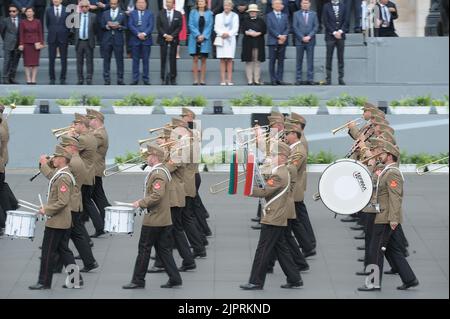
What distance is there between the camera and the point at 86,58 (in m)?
29.8

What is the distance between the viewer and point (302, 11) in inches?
1162

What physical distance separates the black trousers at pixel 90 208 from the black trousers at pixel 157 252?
3.20m

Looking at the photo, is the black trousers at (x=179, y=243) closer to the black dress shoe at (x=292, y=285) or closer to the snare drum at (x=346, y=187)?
the black dress shoe at (x=292, y=285)

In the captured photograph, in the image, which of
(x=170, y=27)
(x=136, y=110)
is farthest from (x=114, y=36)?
(x=136, y=110)

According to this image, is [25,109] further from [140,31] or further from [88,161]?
[88,161]

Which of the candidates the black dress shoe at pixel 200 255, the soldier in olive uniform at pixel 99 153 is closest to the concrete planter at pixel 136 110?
the soldier in olive uniform at pixel 99 153

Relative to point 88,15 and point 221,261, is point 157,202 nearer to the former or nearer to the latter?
point 221,261

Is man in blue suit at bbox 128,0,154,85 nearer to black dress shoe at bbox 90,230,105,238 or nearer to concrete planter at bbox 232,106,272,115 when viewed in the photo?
concrete planter at bbox 232,106,272,115

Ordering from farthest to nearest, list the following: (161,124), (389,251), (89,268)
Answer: (161,124), (89,268), (389,251)

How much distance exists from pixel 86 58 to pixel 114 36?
0.81m

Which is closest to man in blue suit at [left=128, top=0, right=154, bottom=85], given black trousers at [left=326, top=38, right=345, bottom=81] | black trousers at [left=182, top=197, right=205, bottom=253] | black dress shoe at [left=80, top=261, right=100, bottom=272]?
black trousers at [left=326, top=38, right=345, bottom=81]

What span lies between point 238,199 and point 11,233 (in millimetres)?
7497

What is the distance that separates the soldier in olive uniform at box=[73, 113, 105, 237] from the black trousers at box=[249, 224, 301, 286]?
3.80 meters

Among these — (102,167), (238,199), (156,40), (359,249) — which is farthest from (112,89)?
(359,249)
